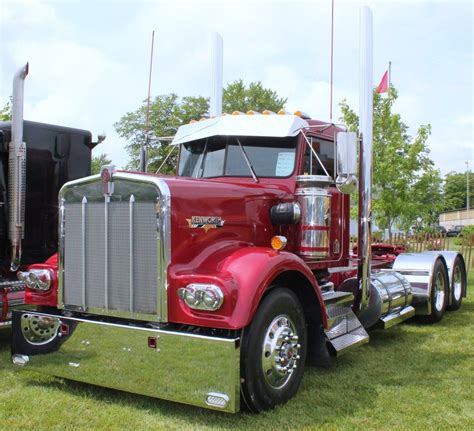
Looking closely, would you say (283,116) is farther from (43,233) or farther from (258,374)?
(43,233)

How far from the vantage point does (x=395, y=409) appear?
166 inches

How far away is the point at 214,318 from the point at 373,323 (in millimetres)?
3023

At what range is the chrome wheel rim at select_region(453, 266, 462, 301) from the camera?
894 centimetres

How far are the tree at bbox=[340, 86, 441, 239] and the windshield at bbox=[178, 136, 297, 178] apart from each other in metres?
8.13

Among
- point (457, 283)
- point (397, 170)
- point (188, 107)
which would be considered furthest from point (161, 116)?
point (457, 283)

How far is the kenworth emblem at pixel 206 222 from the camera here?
4.18 m

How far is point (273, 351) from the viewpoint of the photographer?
4.11m

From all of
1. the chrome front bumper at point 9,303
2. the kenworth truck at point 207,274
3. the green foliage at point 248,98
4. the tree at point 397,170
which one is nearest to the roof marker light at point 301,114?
the kenworth truck at point 207,274

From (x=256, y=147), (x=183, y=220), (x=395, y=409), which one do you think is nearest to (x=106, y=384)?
(x=183, y=220)

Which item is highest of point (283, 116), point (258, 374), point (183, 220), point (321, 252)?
point (283, 116)

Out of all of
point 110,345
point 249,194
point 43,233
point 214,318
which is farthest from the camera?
point 43,233

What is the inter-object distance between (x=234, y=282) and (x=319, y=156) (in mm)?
2186

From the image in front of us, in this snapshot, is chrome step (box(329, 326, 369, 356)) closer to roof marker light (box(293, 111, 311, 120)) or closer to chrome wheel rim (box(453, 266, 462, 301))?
roof marker light (box(293, 111, 311, 120))

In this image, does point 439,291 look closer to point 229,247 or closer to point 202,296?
point 229,247
